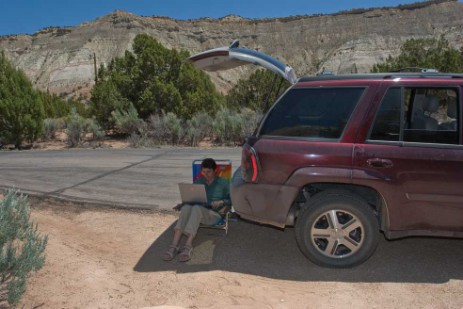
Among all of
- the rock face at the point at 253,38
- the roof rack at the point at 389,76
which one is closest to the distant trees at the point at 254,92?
the roof rack at the point at 389,76

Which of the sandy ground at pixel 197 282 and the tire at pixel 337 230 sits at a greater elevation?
the tire at pixel 337 230

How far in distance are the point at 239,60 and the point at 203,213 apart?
201 cm

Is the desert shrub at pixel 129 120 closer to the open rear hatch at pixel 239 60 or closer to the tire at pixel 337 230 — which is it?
the open rear hatch at pixel 239 60

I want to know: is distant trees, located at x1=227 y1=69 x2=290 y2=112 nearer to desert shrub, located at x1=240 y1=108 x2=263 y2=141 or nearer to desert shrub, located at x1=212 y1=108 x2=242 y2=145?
desert shrub, located at x1=240 y1=108 x2=263 y2=141

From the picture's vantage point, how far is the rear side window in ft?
13.1

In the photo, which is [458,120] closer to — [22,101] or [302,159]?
[302,159]

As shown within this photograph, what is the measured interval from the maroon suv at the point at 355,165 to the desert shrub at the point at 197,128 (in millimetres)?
12380

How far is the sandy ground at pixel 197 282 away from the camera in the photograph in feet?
11.5

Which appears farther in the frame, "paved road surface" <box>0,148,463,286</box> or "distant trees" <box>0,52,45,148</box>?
"distant trees" <box>0,52,45,148</box>

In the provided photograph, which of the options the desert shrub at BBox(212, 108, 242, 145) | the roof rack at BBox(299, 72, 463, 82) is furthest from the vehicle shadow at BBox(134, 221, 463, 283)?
the desert shrub at BBox(212, 108, 242, 145)

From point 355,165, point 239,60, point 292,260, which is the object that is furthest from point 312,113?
point 292,260

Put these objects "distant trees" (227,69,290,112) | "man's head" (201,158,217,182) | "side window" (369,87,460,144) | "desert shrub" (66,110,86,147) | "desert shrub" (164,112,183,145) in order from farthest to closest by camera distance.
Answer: "distant trees" (227,69,290,112) < "desert shrub" (66,110,86,147) < "desert shrub" (164,112,183,145) < "man's head" (201,158,217,182) < "side window" (369,87,460,144)

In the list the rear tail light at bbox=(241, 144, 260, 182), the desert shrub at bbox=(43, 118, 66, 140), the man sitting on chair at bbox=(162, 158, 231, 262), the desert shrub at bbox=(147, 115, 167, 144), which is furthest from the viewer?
the desert shrub at bbox=(43, 118, 66, 140)

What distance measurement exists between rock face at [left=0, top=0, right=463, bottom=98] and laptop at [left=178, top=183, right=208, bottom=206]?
6634cm
